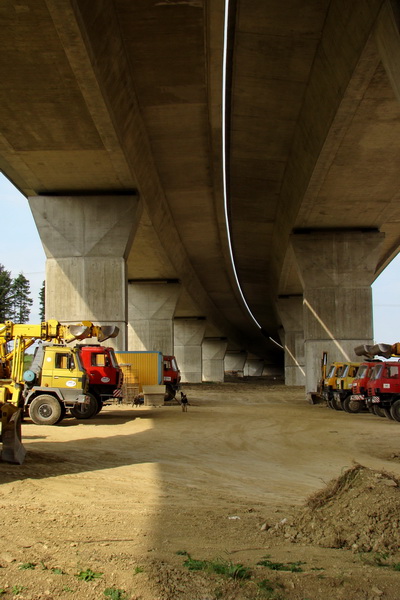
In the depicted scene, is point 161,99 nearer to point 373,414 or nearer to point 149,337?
point 373,414

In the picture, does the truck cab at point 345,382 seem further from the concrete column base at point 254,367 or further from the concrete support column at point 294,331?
the concrete column base at point 254,367

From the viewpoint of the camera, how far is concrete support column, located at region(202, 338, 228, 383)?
9106cm

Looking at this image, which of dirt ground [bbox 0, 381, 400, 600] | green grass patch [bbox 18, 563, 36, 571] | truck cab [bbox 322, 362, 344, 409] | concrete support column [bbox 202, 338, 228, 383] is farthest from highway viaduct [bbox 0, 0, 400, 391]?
concrete support column [bbox 202, 338, 228, 383]

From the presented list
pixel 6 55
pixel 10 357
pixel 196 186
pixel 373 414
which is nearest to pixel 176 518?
pixel 10 357

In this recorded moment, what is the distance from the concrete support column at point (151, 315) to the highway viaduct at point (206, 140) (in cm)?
485

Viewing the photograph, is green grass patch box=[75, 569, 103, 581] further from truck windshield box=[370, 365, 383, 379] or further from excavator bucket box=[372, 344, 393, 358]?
excavator bucket box=[372, 344, 393, 358]

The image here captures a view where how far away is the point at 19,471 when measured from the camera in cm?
1084

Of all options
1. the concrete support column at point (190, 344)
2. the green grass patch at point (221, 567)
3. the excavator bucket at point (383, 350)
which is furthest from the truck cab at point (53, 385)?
the concrete support column at point (190, 344)

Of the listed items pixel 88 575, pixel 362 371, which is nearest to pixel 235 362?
pixel 362 371

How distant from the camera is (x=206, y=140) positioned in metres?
25.4

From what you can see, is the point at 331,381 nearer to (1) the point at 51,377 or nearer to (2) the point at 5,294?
(1) the point at 51,377

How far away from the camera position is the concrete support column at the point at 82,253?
27.1 meters

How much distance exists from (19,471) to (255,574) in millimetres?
6169

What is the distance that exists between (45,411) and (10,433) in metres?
8.61
